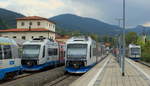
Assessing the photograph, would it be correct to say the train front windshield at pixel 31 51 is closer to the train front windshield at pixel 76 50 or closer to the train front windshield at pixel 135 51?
the train front windshield at pixel 76 50

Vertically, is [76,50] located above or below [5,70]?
above

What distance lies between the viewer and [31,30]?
95.3m

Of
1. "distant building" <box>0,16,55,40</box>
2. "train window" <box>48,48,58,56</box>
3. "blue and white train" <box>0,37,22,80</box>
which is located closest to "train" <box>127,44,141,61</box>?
"train window" <box>48,48,58,56</box>

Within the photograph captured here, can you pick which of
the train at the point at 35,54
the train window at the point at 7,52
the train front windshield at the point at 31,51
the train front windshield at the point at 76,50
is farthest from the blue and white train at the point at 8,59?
the train front windshield at the point at 31,51

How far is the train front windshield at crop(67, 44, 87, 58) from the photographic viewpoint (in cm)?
2709

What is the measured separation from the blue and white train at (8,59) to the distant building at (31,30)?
235 feet

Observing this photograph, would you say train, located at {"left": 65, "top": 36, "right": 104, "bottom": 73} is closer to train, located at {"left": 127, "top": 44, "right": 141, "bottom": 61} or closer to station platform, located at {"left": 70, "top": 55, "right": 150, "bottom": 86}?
station platform, located at {"left": 70, "top": 55, "right": 150, "bottom": 86}

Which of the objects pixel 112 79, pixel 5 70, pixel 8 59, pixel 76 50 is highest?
pixel 76 50

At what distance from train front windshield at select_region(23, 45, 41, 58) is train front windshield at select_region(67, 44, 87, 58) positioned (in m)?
3.63

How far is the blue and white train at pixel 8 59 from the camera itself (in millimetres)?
19188

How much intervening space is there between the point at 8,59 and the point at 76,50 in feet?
28.2

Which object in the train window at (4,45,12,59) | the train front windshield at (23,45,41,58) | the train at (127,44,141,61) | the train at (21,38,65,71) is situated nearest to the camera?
the train window at (4,45,12,59)

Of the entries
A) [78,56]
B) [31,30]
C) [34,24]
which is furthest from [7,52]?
[34,24]

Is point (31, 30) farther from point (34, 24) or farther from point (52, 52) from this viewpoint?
point (52, 52)
